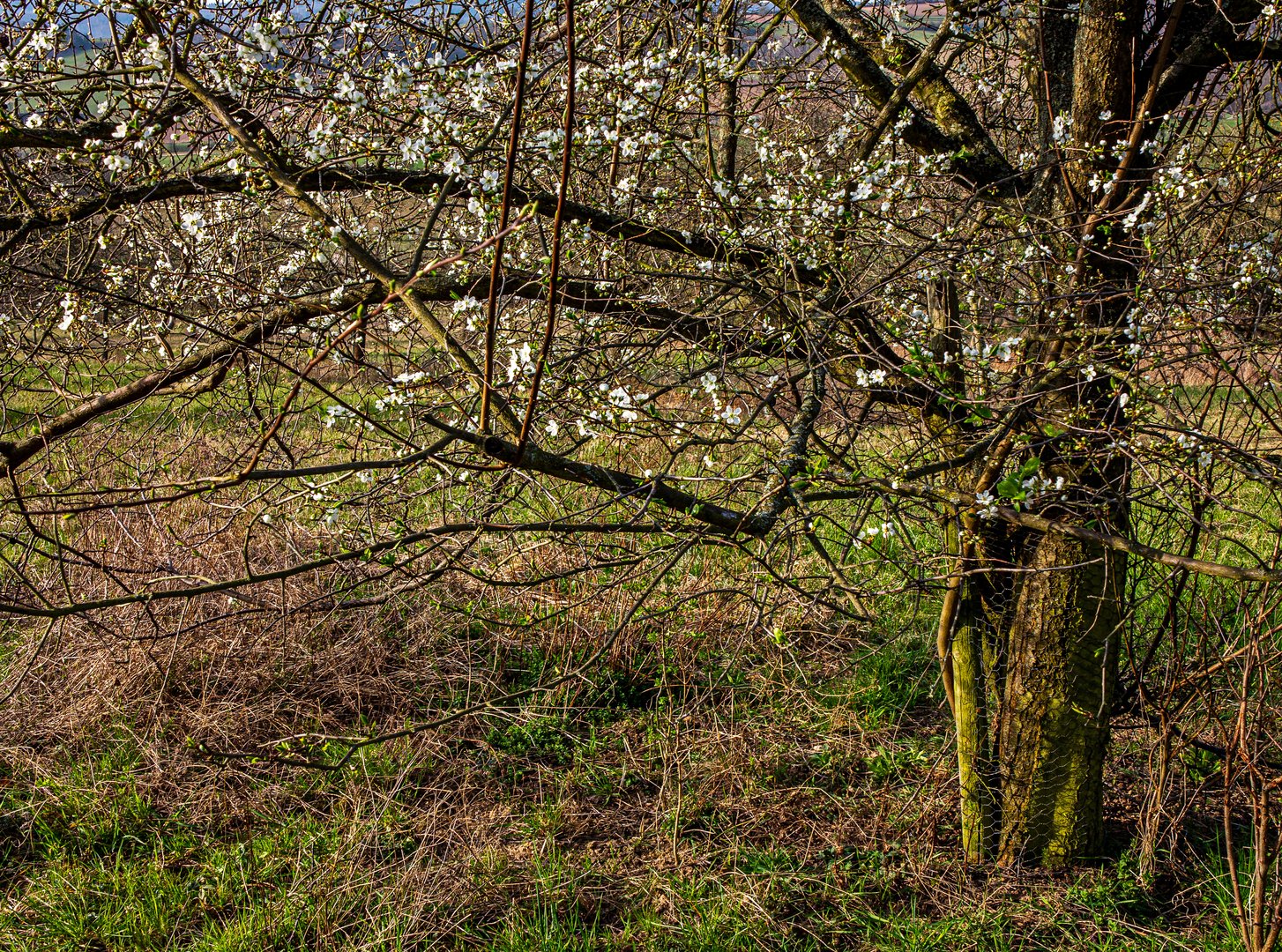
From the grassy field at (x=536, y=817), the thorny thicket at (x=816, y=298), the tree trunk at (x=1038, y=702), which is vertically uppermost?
the thorny thicket at (x=816, y=298)

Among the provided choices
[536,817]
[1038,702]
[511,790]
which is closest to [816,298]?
[1038,702]

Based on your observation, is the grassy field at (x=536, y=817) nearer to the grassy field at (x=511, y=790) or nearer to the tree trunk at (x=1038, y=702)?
the grassy field at (x=511, y=790)

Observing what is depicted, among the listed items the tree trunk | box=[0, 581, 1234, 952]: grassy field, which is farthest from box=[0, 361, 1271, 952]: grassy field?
the tree trunk

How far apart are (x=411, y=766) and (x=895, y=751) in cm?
191

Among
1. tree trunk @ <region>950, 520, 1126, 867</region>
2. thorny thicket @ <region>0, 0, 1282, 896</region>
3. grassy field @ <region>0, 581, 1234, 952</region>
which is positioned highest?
thorny thicket @ <region>0, 0, 1282, 896</region>

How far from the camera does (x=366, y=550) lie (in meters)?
2.12

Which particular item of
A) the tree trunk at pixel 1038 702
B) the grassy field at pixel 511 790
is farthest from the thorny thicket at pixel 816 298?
the grassy field at pixel 511 790

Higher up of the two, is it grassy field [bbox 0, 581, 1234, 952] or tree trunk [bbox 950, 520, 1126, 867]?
tree trunk [bbox 950, 520, 1126, 867]

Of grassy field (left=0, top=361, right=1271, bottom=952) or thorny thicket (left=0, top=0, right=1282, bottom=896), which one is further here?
grassy field (left=0, top=361, right=1271, bottom=952)

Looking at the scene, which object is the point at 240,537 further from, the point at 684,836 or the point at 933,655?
the point at 933,655

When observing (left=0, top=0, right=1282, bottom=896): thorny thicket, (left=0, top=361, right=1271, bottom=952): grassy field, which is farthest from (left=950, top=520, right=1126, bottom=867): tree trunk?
(left=0, top=361, right=1271, bottom=952): grassy field

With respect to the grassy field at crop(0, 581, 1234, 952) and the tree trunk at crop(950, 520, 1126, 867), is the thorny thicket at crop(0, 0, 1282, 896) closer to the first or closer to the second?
the tree trunk at crop(950, 520, 1126, 867)

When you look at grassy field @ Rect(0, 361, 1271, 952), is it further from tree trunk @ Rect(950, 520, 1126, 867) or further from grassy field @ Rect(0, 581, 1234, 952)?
tree trunk @ Rect(950, 520, 1126, 867)

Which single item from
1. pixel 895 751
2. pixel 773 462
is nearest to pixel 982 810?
pixel 895 751
